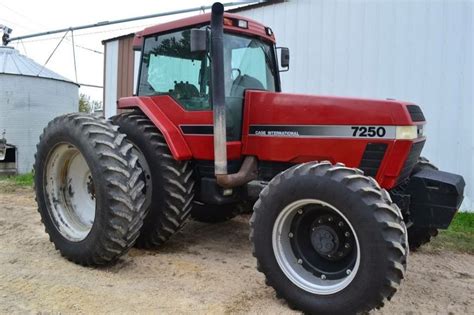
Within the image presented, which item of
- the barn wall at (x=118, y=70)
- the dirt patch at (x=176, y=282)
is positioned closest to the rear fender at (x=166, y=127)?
the dirt patch at (x=176, y=282)

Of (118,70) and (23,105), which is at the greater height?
(118,70)

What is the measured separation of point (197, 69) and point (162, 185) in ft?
3.81

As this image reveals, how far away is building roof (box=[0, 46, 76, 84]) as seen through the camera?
1274cm

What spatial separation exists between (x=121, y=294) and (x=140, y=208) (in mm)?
779

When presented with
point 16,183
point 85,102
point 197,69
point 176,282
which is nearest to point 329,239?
point 176,282

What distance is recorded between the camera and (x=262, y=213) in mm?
3406

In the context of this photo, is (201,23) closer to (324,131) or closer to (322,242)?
(324,131)

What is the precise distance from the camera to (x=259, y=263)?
11.2ft

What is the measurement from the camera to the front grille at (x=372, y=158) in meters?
3.68

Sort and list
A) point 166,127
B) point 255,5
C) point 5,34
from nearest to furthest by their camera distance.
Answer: point 166,127 → point 255,5 → point 5,34

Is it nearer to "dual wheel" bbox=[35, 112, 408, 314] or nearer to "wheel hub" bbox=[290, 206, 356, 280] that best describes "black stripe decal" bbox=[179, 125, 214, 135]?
"dual wheel" bbox=[35, 112, 408, 314]

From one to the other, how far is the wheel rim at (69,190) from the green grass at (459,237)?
3.82 m

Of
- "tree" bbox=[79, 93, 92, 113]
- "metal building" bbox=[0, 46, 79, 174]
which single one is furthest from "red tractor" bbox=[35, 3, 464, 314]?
"tree" bbox=[79, 93, 92, 113]

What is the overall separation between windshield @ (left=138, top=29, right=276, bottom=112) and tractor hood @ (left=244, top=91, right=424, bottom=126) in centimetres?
21
